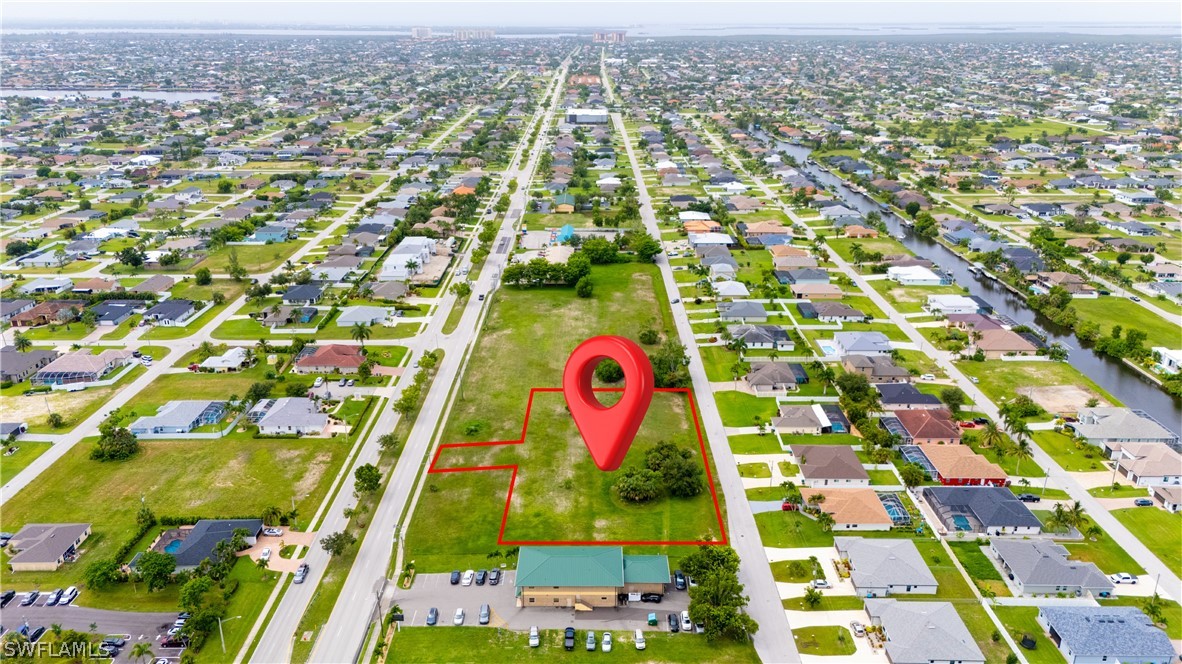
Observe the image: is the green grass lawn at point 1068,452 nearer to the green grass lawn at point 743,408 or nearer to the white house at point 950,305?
the green grass lawn at point 743,408

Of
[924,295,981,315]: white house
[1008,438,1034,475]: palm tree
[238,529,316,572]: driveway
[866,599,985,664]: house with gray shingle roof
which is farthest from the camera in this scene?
[924,295,981,315]: white house

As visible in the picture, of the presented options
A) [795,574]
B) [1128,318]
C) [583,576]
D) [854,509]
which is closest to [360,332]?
[583,576]

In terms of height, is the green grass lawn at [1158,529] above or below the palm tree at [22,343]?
below

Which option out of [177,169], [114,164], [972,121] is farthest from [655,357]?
[972,121]

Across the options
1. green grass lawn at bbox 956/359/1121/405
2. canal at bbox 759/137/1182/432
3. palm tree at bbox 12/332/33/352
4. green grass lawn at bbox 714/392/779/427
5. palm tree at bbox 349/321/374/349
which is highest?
palm tree at bbox 349/321/374/349

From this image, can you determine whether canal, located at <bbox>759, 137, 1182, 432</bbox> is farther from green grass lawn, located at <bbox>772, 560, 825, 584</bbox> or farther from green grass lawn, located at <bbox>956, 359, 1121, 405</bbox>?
green grass lawn, located at <bbox>772, 560, 825, 584</bbox>

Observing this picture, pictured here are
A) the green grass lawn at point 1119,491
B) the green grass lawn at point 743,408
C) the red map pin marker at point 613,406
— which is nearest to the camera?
the red map pin marker at point 613,406

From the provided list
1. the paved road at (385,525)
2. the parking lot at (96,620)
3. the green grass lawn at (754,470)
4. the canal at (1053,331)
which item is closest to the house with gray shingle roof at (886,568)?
the green grass lawn at (754,470)

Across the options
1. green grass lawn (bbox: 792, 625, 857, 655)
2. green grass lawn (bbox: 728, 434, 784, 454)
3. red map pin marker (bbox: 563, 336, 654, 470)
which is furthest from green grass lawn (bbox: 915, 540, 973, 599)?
red map pin marker (bbox: 563, 336, 654, 470)
